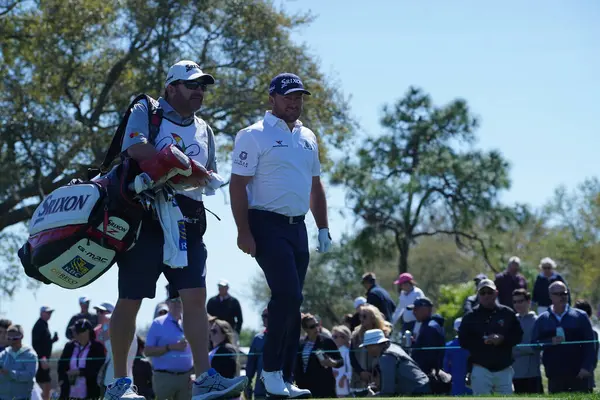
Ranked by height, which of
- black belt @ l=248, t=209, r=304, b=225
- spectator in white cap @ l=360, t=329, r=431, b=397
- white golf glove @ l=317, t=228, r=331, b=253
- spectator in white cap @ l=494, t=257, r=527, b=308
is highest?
spectator in white cap @ l=494, t=257, r=527, b=308

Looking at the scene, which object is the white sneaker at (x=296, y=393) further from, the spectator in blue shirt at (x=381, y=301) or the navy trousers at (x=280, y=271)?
the spectator in blue shirt at (x=381, y=301)

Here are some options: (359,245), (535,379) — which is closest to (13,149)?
(535,379)

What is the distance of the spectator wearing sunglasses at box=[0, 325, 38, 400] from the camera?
42.3 feet

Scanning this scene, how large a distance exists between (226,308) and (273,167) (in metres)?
9.51

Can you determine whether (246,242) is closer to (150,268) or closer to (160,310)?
(150,268)

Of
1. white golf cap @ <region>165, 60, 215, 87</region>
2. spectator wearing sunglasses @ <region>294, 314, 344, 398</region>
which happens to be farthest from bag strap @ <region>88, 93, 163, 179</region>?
spectator wearing sunglasses @ <region>294, 314, 344, 398</region>

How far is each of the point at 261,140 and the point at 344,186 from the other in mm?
30823

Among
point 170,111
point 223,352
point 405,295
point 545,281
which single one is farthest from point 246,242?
point 545,281

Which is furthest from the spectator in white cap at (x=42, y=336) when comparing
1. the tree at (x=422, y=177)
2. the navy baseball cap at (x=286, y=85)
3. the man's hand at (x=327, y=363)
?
the tree at (x=422, y=177)

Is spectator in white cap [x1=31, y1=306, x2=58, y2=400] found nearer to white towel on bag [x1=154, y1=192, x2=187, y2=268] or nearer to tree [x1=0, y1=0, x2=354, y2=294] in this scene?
tree [x1=0, y1=0, x2=354, y2=294]

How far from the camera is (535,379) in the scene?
42.8 feet

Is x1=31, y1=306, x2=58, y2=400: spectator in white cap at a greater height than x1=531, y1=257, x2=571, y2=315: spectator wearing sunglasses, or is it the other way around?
x1=531, y1=257, x2=571, y2=315: spectator wearing sunglasses

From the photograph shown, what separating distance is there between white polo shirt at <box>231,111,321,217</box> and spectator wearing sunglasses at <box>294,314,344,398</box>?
5.59 m

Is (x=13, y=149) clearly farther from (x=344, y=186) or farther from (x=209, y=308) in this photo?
(x=344, y=186)
